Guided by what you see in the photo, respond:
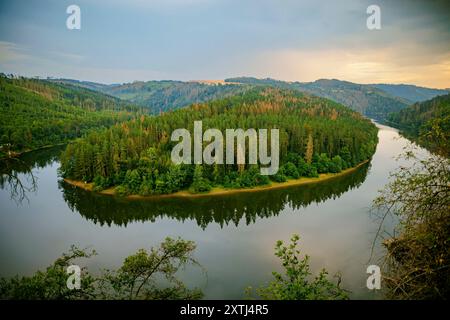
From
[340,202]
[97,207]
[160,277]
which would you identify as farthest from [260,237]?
[97,207]

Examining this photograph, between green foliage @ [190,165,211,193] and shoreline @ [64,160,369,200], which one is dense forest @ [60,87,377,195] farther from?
shoreline @ [64,160,369,200]

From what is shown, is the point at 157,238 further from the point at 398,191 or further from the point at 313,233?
the point at 398,191

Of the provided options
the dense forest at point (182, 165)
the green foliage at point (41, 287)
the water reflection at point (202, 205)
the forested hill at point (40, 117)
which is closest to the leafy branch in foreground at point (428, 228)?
the green foliage at point (41, 287)

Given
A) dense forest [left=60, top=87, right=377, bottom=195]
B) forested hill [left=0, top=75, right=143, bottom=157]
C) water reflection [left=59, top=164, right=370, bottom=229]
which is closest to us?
water reflection [left=59, top=164, right=370, bottom=229]

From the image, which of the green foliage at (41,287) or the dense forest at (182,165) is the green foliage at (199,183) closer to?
the dense forest at (182,165)

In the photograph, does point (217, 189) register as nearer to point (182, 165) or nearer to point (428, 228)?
point (182, 165)

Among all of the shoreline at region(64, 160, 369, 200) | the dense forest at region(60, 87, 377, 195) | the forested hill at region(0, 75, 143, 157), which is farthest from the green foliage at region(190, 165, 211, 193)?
the forested hill at region(0, 75, 143, 157)
